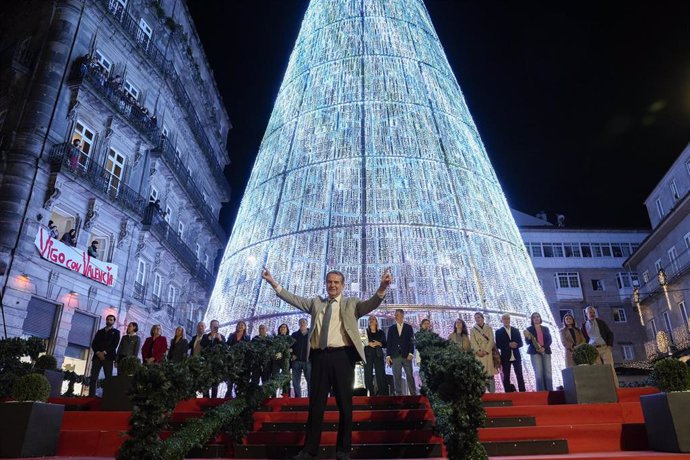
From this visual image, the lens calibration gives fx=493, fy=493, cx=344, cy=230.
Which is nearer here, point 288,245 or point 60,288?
point 288,245

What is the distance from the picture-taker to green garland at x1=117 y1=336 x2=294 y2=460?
483 cm

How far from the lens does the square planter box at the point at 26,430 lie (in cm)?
604

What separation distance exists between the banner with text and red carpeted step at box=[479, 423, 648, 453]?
1484 cm

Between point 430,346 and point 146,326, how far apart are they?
56.7ft

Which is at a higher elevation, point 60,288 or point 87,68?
point 87,68

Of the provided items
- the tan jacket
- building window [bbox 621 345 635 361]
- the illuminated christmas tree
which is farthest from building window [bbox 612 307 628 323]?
the tan jacket

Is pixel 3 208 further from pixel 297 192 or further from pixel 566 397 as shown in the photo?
pixel 566 397

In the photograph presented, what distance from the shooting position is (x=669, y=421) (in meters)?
5.55

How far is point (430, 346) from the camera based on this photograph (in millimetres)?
7570

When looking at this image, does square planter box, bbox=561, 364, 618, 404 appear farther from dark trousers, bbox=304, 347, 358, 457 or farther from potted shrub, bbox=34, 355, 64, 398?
potted shrub, bbox=34, 355, 64, 398

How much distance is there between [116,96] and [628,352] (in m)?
34.7

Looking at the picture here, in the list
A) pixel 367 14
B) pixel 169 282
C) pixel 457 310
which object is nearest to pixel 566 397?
pixel 457 310

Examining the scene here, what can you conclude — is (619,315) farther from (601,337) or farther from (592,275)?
(601,337)

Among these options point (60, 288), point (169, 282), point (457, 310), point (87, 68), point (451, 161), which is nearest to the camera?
point (457, 310)
